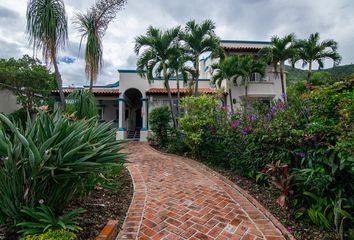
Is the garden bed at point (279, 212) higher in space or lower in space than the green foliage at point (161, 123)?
lower

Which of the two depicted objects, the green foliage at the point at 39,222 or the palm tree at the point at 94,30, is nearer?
the green foliage at the point at 39,222

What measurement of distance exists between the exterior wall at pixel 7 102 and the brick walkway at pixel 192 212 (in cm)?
1442

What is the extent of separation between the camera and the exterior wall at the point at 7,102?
517 inches

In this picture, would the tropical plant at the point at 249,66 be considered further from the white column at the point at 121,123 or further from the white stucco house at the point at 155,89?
the white column at the point at 121,123

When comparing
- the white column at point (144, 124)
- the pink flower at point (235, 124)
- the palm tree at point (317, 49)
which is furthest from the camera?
the white column at point (144, 124)

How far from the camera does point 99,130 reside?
10.4 ft

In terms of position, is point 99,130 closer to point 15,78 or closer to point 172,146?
point 172,146

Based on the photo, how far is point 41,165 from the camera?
6.39ft

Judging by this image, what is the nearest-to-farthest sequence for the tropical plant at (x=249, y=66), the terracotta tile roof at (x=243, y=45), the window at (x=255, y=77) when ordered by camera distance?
the tropical plant at (x=249, y=66), the terracotta tile roof at (x=243, y=45), the window at (x=255, y=77)

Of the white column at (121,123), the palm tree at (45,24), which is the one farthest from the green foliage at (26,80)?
the palm tree at (45,24)

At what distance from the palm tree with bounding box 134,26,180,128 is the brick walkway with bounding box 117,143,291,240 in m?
6.21

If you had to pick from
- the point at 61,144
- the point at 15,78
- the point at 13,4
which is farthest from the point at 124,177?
the point at 15,78

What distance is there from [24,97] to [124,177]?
12591mm

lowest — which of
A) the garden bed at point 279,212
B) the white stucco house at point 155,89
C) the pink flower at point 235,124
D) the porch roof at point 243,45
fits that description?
the garden bed at point 279,212
